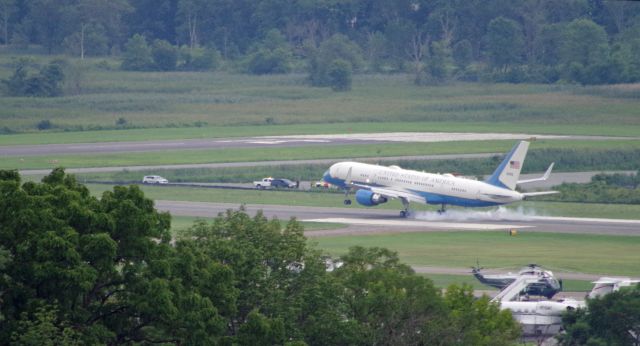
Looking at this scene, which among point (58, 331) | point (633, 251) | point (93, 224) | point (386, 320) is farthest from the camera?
point (633, 251)

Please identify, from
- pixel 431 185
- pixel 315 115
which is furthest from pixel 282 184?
pixel 315 115

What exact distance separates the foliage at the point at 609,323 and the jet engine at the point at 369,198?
48.4 meters

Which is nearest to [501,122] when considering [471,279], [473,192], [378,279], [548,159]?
[548,159]

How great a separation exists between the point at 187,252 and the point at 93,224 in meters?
3.14

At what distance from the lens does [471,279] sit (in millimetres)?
71750

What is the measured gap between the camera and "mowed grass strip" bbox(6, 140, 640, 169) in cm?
13488

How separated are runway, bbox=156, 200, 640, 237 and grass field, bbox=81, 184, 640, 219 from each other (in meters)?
2.58

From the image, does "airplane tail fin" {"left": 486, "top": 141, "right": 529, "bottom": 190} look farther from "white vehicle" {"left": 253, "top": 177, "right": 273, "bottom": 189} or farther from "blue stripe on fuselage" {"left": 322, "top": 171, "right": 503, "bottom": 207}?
"white vehicle" {"left": 253, "top": 177, "right": 273, "bottom": 189}

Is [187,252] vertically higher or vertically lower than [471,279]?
higher

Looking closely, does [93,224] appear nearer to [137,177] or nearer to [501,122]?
[137,177]

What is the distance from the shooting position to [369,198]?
103438 millimetres

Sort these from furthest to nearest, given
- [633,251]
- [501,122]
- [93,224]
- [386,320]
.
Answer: [501,122] → [633,251] → [386,320] → [93,224]

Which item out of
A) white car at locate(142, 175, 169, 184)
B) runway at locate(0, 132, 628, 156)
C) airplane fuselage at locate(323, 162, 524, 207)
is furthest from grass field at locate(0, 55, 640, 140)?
airplane fuselage at locate(323, 162, 524, 207)

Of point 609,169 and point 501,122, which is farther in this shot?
point 501,122
